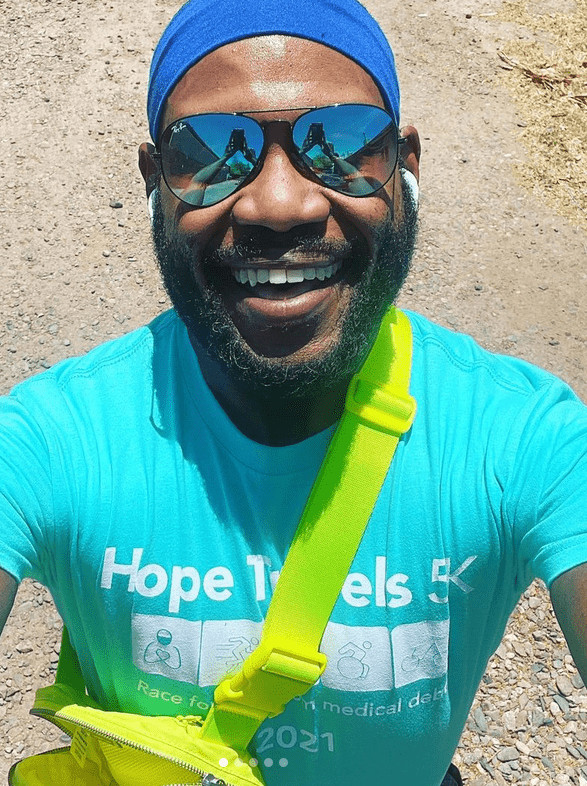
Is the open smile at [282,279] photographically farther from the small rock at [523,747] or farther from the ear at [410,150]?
the small rock at [523,747]

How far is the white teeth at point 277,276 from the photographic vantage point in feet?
6.32

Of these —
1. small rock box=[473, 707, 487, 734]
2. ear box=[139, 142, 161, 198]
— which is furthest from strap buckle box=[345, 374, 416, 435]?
small rock box=[473, 707, 487, 734]

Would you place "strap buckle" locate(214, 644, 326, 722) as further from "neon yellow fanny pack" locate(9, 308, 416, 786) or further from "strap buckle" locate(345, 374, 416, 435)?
"strap buckle" locate(345, 374, 416, 435)

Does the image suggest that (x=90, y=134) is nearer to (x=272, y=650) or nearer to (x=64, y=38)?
(x=64, y=38)

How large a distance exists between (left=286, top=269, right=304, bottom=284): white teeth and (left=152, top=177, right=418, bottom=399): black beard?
0.06 metres

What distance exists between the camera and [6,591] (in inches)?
72.7

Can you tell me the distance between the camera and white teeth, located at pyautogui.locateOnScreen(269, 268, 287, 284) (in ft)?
6.32

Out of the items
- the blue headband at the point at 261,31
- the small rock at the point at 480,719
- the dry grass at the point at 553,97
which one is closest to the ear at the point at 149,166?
the blue headband at the point at 261,31

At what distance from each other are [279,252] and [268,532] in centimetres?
61

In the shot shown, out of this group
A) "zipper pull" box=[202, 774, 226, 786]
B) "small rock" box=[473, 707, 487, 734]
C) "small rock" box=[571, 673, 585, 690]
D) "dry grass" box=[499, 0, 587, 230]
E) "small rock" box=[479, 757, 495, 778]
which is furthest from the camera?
"dry grass" box=[499, 0, 587, 230]

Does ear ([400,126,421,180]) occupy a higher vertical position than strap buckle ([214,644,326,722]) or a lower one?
higher

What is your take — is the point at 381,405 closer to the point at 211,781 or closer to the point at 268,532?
the point at 268,532

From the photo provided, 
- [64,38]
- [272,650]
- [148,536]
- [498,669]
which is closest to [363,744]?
[272,650]

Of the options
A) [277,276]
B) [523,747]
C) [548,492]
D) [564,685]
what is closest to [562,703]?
[564,685]
